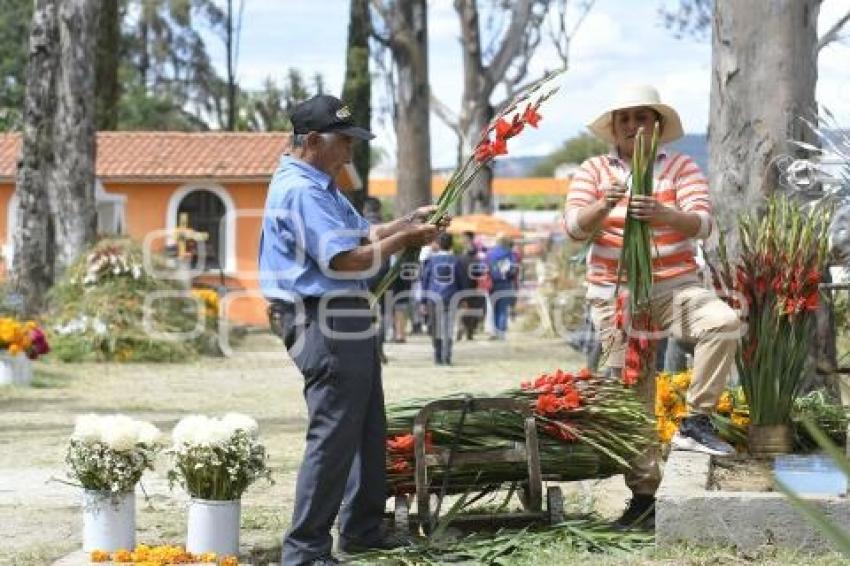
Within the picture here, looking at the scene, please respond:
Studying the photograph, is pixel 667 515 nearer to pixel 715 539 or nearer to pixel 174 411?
pixel 715 539

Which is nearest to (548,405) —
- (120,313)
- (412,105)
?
(120,313)

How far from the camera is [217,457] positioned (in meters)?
6.53

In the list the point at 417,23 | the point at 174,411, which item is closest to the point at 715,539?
the point at 174,411

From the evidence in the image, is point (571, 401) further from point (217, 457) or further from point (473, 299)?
point (473, 299)

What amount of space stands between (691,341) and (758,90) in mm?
2803

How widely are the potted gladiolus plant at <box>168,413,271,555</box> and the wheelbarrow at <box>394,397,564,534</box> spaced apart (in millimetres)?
647

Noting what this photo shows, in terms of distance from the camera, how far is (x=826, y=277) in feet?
27.9

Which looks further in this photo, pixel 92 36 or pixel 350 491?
pixel 92 36

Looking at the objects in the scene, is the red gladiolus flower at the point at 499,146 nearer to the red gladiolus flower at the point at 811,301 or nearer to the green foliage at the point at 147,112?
the red gladiolus flower at the point at 811,301

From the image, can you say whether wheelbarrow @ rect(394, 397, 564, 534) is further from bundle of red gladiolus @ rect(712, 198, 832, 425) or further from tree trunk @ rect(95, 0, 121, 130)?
tree trunk @ rect(95, 0, 121, 130)

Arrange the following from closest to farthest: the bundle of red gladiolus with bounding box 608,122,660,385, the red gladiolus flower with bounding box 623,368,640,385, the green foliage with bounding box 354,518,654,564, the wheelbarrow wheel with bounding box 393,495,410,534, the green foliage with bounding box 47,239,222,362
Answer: the green foliage with bounding box 354,518,654,564 → the bundle of red gladiolus with bounding box 608,122,660,385 → the wheelbarrow wheel with bounding box 393,495,410,534 → the red gladiolus flower with bounding box 623,368,640,385 → the green foliage with bounding box 47,239,222,362

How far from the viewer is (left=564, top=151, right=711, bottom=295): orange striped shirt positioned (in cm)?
703

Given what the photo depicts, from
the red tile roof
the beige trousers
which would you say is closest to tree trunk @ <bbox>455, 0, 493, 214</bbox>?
the red tile roof

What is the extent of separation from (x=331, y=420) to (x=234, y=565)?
0.67m
